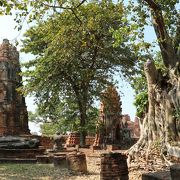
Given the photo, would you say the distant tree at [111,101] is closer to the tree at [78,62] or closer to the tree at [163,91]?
the tree at [78,62]

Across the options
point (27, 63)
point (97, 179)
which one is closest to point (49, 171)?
point (97, 179)

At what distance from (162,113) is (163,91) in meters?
0.67

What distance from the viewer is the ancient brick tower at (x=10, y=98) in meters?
25.2

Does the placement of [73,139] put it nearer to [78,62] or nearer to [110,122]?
[110,122]

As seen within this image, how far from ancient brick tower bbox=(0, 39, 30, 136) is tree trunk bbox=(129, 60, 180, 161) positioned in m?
15.6

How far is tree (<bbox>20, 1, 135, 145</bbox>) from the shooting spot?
64.1ft

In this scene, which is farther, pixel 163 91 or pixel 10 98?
pixel 10 98

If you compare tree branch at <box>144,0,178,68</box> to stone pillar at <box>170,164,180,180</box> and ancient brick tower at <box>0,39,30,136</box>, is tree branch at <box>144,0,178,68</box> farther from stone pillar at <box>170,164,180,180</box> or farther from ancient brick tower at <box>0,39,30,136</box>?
ancient brick tower at <box>0,39,30,136</box>

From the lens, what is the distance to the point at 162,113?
10766 millimetres

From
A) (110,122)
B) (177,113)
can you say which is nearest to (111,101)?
(110,122)

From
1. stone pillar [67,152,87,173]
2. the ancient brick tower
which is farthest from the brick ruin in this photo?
stone pillar [67,152,87,173]

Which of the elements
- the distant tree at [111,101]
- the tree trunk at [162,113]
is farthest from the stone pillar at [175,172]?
the distant tree at [111,101]

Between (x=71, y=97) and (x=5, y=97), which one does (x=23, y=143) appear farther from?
A: (x=5, y=97)

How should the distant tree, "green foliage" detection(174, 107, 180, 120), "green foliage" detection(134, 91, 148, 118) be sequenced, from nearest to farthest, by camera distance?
"green foliage" detection(174, 107, 180, 120), "green foliage" detection(134, 91, 148, 118), the distant tree
